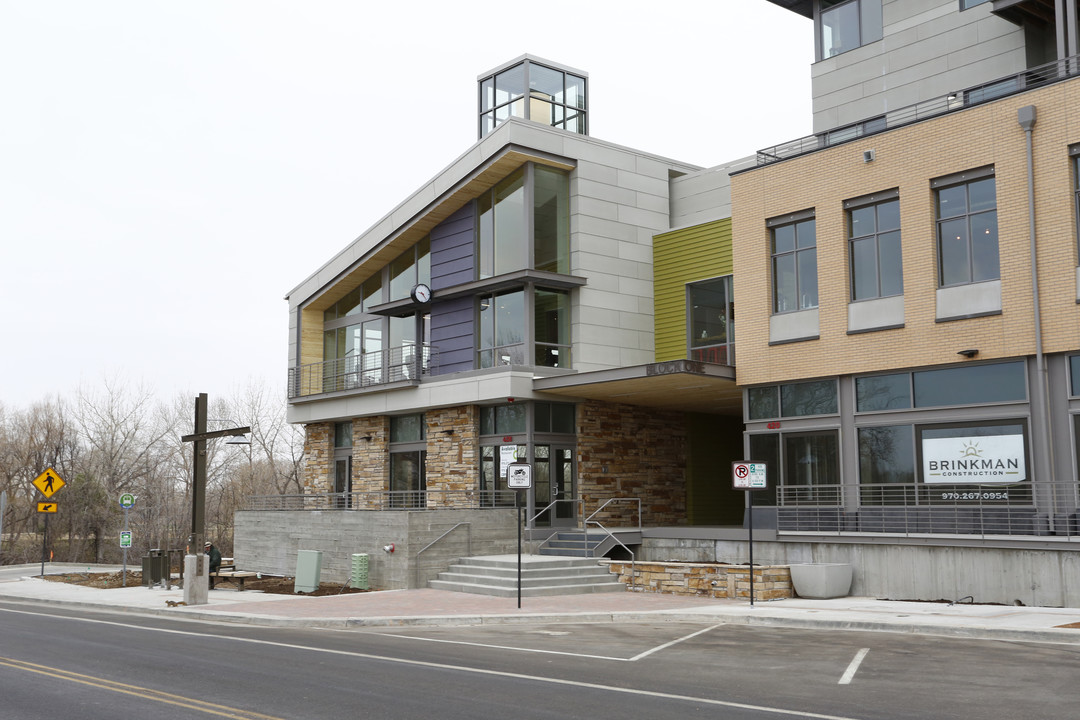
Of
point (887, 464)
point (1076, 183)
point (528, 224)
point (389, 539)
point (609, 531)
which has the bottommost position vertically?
point (389, 539)

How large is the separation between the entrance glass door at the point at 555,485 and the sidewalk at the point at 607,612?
17.2ft

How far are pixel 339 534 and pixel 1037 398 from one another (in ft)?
53.7

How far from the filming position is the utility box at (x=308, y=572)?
2317 centimetres

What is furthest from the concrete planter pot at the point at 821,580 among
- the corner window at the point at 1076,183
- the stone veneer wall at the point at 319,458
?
the stone veneer wall at the point at 319,458

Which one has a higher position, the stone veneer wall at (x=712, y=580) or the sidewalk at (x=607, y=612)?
the stone veneer wall at (x=712, y=580)

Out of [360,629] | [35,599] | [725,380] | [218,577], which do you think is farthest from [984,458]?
[35,599]

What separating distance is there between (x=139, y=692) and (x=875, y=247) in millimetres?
17275

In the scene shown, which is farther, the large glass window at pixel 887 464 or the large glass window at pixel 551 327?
the large glass window at pixel 551 327

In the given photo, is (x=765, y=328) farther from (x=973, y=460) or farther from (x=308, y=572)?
(x=308, y=572)

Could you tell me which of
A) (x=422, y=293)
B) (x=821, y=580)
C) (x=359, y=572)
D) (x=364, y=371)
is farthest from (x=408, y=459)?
(x=821, y=580)

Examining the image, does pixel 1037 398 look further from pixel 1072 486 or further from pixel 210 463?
pixel 210 463

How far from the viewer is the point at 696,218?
29.0 m

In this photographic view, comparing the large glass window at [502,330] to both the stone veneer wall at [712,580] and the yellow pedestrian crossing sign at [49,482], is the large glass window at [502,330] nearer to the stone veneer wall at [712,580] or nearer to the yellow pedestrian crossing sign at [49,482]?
the stone veneer wall at [712,580]

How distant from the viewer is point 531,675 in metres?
10.8
